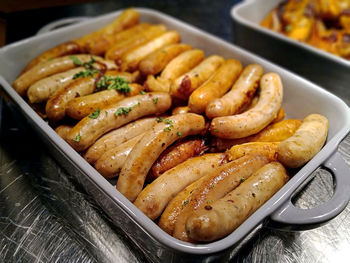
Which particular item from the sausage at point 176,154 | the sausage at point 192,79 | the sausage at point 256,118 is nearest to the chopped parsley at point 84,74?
the sausage at point 192,79

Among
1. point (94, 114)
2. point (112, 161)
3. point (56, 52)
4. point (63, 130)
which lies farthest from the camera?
point (56, 52)

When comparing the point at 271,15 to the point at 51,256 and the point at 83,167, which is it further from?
the point at 51,256

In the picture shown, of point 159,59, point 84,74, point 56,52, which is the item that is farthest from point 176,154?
point 56,52

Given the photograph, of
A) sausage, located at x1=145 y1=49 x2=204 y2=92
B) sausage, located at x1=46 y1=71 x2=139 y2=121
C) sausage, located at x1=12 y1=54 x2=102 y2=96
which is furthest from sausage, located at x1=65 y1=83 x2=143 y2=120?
sausage, located at x1=12 y1=54 x2=102 y2=96

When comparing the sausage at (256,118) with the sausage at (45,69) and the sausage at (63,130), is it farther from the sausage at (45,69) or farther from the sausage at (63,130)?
the sausage at (45,69)

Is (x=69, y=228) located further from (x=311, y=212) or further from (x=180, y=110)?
(x=311, y=212)
